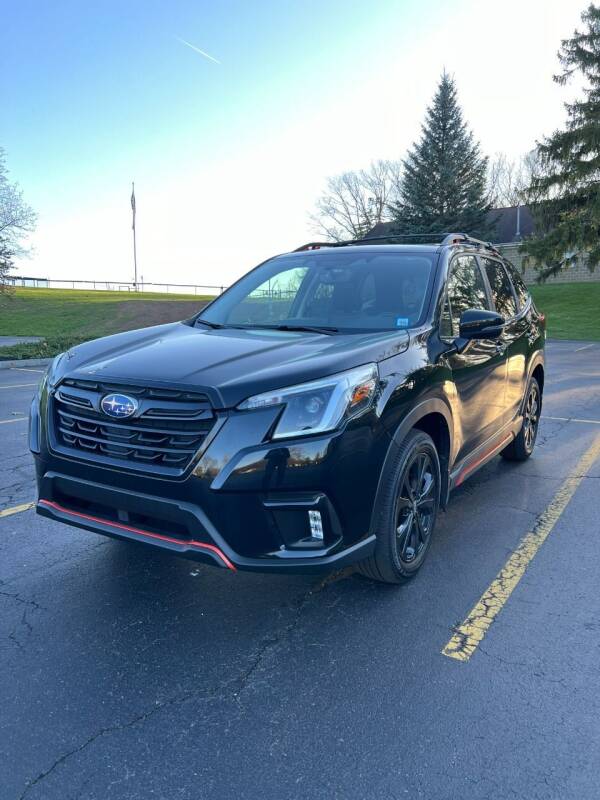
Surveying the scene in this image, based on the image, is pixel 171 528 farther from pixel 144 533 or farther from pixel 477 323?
pixel 477 323

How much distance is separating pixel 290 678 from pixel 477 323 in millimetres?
2287

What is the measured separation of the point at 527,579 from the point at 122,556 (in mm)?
2465

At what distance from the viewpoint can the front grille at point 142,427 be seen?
8.74 ft

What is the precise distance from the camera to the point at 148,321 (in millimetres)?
27391

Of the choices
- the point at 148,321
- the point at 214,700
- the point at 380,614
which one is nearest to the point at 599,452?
the point at 380,614

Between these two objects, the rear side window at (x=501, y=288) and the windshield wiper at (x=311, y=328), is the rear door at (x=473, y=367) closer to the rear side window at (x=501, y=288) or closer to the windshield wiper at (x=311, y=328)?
the rear side window at (x=501, y=288)

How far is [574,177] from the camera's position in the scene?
104 feet

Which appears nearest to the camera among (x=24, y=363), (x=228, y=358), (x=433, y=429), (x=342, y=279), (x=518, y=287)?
(x=228, y=358)

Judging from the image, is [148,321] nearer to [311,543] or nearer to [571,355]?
[571,355]

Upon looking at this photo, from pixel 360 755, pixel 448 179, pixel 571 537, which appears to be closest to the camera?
pixel 360 755

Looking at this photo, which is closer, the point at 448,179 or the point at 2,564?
the point at 2,564

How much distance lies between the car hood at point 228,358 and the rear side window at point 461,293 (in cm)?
62

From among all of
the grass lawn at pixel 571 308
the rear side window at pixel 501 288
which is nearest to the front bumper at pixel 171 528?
the rear side window at pixel 501 288

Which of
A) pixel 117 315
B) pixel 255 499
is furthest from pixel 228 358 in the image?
pixel 117 315
